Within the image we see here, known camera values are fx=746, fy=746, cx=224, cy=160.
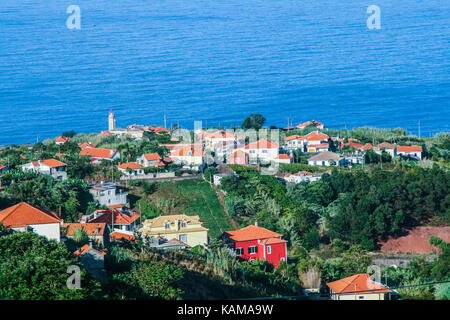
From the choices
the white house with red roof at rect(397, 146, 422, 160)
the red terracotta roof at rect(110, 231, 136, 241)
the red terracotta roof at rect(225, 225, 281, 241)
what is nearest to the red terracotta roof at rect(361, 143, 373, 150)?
the white house with red roof at rect(397, 146, 422, 160)

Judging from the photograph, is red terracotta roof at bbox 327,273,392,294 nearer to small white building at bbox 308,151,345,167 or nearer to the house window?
the house window

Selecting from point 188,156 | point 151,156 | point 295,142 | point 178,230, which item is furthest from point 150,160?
point 178,230

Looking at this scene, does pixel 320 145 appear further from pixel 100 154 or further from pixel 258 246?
pixel 258 246

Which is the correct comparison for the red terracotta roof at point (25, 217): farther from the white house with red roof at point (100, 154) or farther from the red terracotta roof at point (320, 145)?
the red terracotta roof at point (320, 145)

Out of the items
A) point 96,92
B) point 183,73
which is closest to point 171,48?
point 183,73

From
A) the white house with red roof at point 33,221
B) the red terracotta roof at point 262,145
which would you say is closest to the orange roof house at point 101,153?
the red terracotta roof at point 262,145

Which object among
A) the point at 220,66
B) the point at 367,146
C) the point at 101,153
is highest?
the point at 220,66
